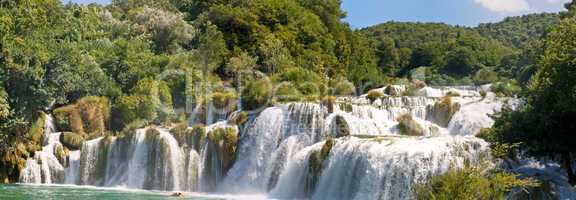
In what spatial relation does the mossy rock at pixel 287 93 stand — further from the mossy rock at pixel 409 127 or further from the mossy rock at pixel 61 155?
the mossy rock at pixel 61 155

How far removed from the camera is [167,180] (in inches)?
1336

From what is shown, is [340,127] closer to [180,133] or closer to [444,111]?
[444,111]

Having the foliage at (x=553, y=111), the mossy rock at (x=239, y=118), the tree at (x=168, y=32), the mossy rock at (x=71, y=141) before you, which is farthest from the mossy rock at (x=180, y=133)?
the tree at (x=168, y=32)

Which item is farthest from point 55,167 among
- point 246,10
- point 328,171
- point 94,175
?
point 246,10

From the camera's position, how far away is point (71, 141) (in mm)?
36656

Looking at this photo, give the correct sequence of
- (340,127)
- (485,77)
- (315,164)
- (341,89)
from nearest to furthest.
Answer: (315,164), (340,127), (341,89), (485,77)

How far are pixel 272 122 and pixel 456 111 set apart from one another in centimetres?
901

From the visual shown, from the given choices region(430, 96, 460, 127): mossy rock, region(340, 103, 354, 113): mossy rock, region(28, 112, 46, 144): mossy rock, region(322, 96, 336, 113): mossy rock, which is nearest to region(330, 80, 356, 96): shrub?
region(430, 96, 460, 127): mossy rock

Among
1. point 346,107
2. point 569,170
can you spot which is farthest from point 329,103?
point 569,170

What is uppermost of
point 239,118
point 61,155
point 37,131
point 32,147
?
point 239,118

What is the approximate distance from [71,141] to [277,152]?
37.9 feet

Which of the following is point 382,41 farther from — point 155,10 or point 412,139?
point 412,139

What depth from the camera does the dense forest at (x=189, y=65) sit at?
72.1 feet

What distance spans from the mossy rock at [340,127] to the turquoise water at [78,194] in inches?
174
